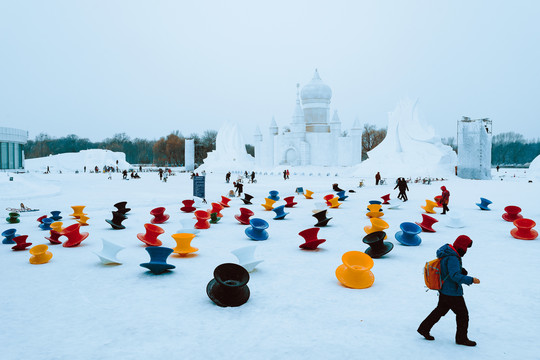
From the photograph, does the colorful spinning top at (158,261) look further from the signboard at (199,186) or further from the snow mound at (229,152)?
the snow mound at (229,152)

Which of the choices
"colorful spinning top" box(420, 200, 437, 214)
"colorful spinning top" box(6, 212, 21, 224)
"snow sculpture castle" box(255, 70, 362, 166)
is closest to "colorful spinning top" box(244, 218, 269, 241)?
"colorful spinning top" box(420, 200, 437, 214)

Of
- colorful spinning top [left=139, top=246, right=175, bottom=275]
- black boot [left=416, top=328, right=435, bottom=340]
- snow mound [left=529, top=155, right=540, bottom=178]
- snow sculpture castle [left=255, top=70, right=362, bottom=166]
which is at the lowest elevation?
black boot [left=416, top=328, right=435, bottom=340]

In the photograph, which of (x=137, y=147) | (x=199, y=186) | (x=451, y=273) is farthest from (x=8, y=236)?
(x=137, y=147)

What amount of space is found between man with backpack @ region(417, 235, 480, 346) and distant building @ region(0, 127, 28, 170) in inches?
1542

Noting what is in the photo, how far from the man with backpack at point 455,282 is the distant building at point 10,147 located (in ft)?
128

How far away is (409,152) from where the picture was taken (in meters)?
40.0

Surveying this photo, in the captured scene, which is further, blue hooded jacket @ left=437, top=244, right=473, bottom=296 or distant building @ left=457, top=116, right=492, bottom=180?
distant building @ left=457, top=116, right=492, bottom=180

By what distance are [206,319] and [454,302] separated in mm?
2841

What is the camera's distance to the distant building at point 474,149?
33.7m

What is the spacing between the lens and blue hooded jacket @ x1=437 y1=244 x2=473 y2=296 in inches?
157

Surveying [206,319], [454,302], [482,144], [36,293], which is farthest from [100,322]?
[482,144]

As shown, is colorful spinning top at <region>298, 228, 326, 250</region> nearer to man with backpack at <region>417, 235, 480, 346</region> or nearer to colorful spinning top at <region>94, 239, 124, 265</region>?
colorful spinning top at <region>94, 239, 124, 265</region>

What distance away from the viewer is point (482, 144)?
3378 centimetres

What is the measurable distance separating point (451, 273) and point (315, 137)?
4540cm
